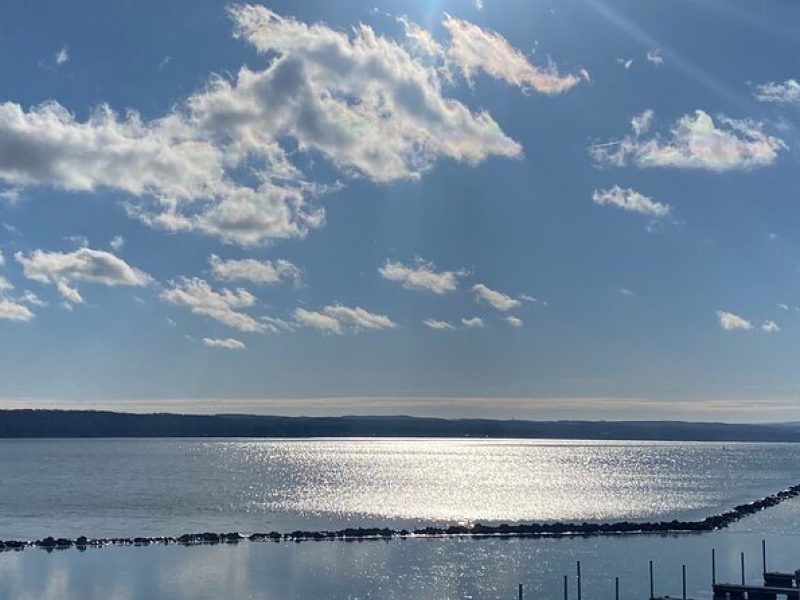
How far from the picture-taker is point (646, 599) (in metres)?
49.0

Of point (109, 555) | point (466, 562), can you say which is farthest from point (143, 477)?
point (466, 562)

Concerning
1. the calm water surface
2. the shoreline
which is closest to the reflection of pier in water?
the shoreline

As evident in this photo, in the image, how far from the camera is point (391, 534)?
2945 inches

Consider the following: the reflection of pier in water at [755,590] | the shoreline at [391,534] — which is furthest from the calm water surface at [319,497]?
the reflection of pier in water at [755,590]

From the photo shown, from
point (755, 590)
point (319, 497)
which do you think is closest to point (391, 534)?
point (755, 590)

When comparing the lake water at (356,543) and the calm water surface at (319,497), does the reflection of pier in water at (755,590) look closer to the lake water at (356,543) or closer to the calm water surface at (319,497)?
the lake water at (356,543)

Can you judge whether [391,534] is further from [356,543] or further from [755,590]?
[755,590]

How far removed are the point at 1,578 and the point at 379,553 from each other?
23684mm

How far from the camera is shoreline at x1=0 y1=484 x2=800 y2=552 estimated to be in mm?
68000

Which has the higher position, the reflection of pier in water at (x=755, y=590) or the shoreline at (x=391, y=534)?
the reflection of pier in water at (x=755, y=590)

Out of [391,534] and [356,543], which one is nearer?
[356,543]

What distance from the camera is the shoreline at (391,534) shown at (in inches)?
2677

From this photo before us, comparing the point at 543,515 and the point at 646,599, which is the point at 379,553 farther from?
the point at 543,515

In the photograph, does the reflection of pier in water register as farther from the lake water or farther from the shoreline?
the shoreline
